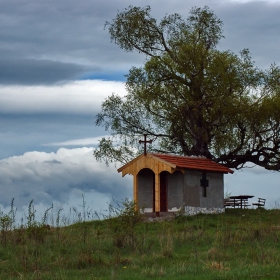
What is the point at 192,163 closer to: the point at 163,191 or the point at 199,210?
the point at 163,191

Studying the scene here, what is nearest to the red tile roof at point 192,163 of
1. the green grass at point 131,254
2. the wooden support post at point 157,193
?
the wooden support post at point 157,193

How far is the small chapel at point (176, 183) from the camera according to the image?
29656 mm

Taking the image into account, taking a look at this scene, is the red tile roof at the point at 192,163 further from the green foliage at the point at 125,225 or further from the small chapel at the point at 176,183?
the green foliage at the point at 125,225

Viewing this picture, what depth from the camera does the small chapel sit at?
2966 centimetres

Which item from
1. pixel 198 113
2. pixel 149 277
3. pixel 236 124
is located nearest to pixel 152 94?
pixel 198 113

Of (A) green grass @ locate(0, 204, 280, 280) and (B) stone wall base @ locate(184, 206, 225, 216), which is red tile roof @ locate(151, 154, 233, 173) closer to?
(B) stone wall base @ locate(184, 206, 225, 216)

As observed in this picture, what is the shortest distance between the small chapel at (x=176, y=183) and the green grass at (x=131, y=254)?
892 cm

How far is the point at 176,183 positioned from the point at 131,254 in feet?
47.3

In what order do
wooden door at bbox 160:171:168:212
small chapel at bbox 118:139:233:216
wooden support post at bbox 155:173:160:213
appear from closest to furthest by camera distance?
wooden support post at bbox 155:173:160:213
small chapel at bbox 118:139:233:216
wooden door at bbox 160:171:168:212

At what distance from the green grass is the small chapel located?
8.92 metres

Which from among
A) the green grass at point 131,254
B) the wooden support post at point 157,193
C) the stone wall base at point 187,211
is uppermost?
the wooden support post at point 157,193

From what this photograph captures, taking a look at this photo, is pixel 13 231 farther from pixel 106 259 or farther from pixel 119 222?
pixel 106 259

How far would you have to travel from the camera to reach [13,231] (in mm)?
18766

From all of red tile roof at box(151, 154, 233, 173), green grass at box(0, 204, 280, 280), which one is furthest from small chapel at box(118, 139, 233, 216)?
green grass at box(0, 204, 280, 280)
